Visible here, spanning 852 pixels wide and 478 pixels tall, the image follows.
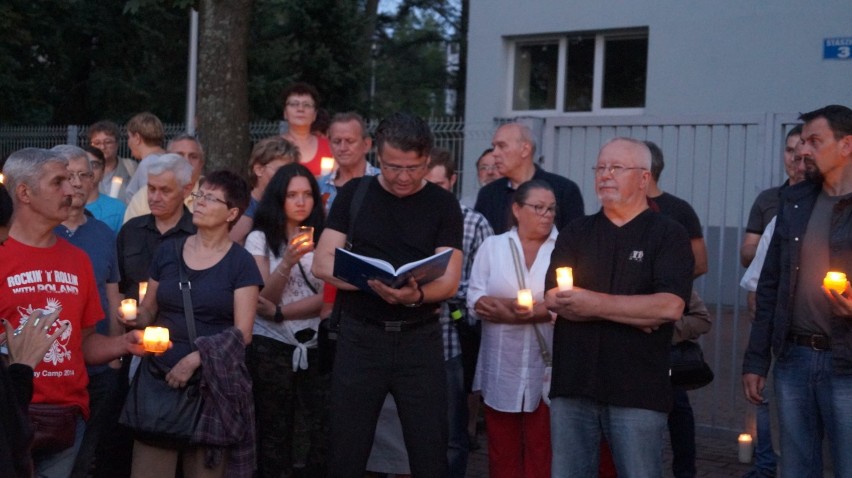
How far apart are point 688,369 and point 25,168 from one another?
375 centimetres

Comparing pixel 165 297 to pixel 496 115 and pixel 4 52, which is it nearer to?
pixel 496 115

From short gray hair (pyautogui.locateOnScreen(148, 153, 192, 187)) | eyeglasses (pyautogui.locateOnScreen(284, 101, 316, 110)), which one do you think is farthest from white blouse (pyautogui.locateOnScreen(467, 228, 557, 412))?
eyeglasses (pyautogui.locateOnScreen(284, 101, 316, 110))

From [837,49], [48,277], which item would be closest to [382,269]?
[48,277]

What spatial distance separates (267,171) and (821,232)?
360cm

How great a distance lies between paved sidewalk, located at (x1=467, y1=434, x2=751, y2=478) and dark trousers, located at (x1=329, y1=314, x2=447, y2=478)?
7.27 feet

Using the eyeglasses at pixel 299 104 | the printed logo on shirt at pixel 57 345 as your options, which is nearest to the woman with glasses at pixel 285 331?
the printed logo on shirt at pixel 57 345

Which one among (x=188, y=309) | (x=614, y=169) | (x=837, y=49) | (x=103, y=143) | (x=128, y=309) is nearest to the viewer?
(x=614, y=169)

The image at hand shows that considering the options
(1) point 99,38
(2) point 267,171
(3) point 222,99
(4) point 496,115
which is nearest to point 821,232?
(2) point 267,171

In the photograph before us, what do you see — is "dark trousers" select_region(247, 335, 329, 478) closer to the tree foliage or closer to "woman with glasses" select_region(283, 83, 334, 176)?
"woman with glasses" select_region(283, 83, 334, 176)

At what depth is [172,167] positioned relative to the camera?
20.5 feet

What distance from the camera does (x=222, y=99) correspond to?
11133mm

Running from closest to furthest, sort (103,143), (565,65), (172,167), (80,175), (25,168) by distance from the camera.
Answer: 1. (25,168)
2. (80,175)
3. (172,167)
4. (103,143)
5. (565,65)

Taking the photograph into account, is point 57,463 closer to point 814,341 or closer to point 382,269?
point 382,269

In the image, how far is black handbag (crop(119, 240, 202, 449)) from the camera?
17.6ft
